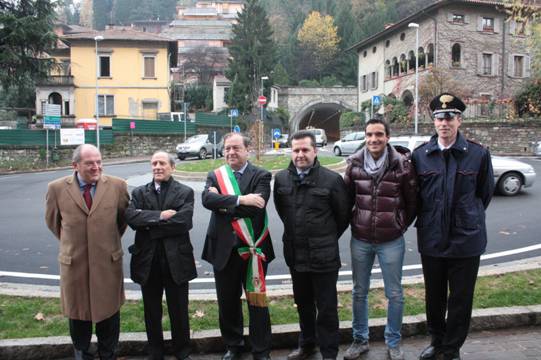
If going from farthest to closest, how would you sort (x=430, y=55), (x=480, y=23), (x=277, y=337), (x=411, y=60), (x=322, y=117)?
1. (x=322, y=117)
2. (x=411, y=60)
3. (x=430, y=55)
4. (x=480, y=23)
5. (x=277, y=337)

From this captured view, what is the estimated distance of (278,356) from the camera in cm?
454

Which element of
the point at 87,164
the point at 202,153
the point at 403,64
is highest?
the point at 403,64

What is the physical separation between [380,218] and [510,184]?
10.8 meters

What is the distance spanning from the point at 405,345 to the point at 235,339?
5.42ft

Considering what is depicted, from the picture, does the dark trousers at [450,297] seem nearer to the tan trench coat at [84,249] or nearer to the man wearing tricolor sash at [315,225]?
the man wearing tricolor sash at [315,225]

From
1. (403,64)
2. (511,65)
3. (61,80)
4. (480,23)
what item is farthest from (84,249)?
(61,80)

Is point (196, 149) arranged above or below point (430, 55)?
below

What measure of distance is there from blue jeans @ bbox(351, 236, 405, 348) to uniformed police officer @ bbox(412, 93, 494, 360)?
274 millimetres

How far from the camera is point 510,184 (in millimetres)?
13445

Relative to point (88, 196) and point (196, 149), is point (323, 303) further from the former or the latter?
point (196, 149)

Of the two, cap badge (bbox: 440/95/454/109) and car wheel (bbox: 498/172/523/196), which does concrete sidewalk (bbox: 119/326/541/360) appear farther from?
car wheel (bbox: 498/172/523/196)

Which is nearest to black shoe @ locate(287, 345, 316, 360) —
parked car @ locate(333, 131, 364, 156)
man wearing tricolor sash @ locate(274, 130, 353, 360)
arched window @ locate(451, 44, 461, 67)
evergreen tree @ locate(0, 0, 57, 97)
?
man wearing tricolor sash @ locate(274, 130, 353, 360)

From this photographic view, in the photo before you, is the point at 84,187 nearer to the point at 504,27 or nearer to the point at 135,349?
the point at 135,349

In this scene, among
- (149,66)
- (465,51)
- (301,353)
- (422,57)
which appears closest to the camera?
(301,353)
